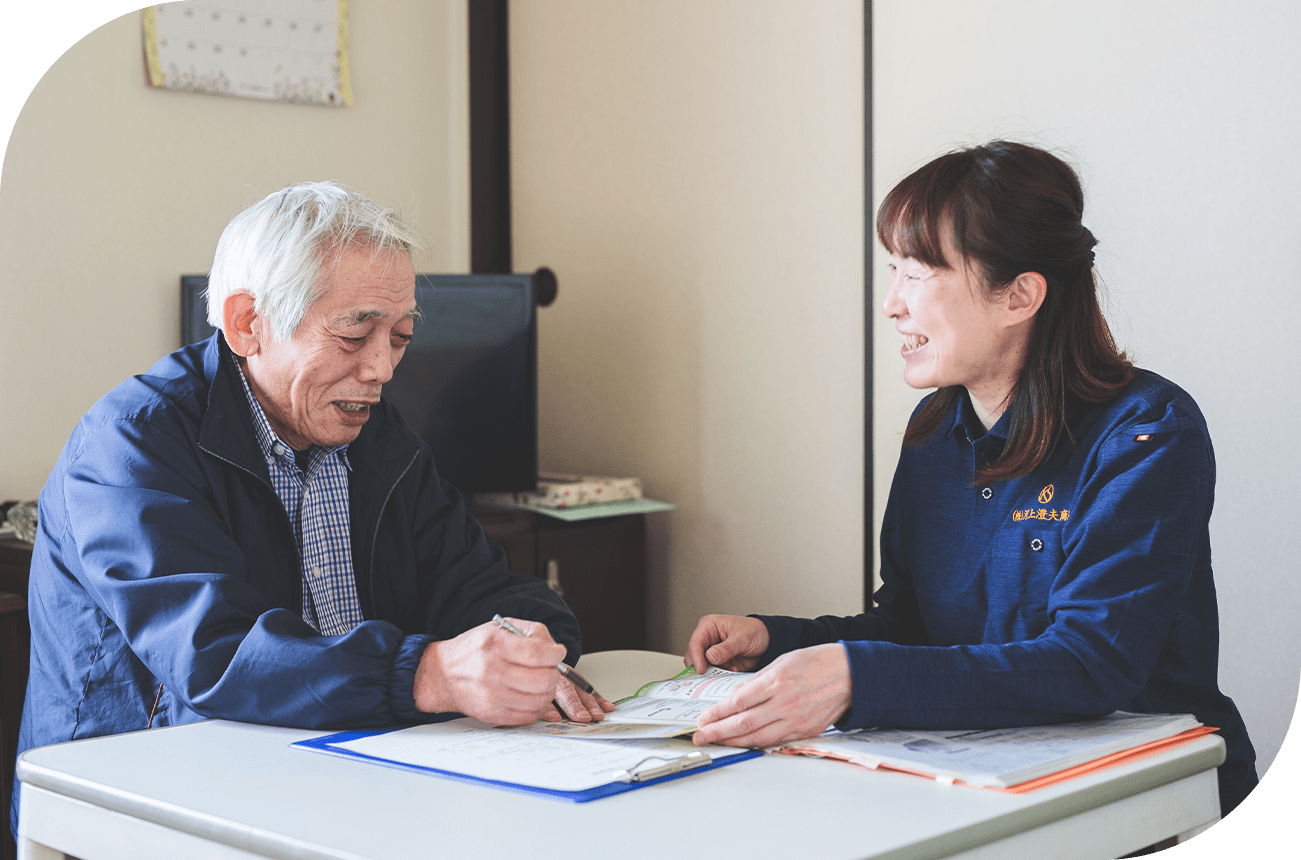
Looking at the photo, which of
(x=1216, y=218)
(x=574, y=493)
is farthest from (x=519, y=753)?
(x=574, y=493)

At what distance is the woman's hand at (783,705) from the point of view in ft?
3.59

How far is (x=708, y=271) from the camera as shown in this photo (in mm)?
2975

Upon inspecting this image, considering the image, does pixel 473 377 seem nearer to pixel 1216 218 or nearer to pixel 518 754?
pixel 1216 218

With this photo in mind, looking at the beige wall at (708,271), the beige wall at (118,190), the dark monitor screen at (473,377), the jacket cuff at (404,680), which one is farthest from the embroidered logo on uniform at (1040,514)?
the beige wall at (118,190)

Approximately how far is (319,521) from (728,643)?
56 centimetres

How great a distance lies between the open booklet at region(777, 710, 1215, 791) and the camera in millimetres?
998

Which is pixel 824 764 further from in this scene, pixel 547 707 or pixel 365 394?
pixel 365 394

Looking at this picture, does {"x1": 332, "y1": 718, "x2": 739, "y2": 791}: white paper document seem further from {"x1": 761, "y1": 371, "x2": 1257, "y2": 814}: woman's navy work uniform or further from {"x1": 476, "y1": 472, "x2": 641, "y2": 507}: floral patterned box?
{"x1": 476, "y1": 472, "x2": 641, "y2": 507}: floral patterned box

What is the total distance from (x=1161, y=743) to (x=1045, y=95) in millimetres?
1512

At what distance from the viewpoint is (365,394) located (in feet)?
5.10

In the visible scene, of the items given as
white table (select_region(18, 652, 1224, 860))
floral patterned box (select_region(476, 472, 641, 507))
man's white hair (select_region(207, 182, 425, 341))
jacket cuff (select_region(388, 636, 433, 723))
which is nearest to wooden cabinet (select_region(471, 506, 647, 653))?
floral patterned box (select_region(476, 472, 641, 507))

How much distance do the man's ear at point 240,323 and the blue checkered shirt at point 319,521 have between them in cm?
3

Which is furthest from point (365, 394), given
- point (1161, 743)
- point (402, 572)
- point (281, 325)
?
point (1161, 743)

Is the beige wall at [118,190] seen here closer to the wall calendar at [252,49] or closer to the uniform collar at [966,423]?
the wall calendar at [252,49]
